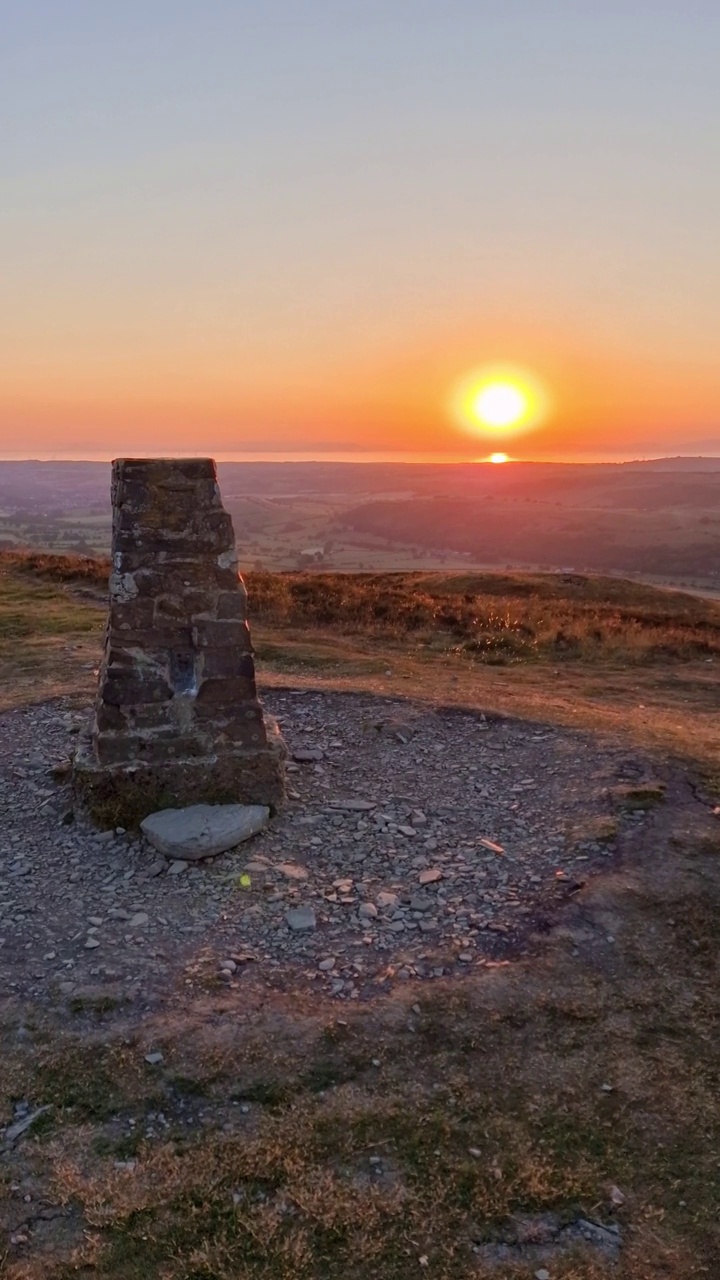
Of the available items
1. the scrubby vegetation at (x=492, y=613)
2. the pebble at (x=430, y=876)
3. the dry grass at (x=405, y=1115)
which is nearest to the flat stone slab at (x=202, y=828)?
the pebble at (x=430, y=876)

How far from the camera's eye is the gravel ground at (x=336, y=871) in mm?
5980

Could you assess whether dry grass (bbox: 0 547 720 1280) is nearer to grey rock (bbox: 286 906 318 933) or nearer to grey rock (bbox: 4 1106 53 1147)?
grey rock (bbox: 4 1106 53 1147)

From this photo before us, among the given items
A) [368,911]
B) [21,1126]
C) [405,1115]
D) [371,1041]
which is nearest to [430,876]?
[368,911]

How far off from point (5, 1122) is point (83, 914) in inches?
81.3

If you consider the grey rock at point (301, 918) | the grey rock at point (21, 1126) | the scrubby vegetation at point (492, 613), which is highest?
the scrubby vegetation at point (492, 613)

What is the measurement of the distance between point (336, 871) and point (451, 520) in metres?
88.6

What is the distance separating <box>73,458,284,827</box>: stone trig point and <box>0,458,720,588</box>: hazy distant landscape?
4094 cm

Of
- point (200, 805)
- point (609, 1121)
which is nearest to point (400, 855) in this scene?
point (200, 805)

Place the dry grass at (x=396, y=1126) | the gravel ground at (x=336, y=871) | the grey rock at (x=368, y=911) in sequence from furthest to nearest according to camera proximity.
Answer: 1. the grey rock at (x=368, y=911)
2. the gravel ground at (x=336, y=871)
3. the dry grass at (x=396, y=1126)

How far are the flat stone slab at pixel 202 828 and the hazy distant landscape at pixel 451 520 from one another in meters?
41.3

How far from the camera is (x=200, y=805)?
7.88m

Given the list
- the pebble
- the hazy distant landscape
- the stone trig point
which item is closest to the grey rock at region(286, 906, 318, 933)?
the pebble

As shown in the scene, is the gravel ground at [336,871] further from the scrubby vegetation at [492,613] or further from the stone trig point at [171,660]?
the scrubby vegetation at [492,613]

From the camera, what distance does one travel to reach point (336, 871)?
7250 mm
